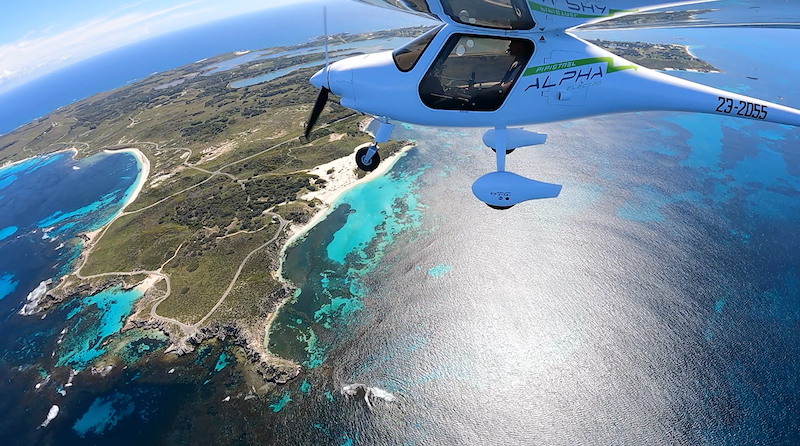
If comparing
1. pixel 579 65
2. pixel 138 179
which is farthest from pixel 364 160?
pixel 138 179

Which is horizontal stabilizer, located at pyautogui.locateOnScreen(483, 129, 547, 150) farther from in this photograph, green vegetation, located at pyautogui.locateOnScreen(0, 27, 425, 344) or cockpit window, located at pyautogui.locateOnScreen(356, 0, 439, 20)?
green vegetation, located at pyautogui.locateOnScreen(0, 27, 425, 344)

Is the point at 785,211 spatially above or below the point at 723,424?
above

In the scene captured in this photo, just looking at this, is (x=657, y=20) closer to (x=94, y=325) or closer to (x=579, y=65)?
(x=579, y=65)

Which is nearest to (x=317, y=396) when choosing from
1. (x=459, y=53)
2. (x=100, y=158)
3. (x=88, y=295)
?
(x=459, y=53)

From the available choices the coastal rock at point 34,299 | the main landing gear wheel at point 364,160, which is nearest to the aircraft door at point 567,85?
the main landing gear wheel at point 364,160

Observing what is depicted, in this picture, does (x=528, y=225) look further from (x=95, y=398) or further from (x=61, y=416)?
(x=61, y=416)

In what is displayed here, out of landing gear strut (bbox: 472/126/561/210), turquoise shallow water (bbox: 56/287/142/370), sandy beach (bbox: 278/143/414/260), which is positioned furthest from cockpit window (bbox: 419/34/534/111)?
turquoise shallow water (bbox: 56/287/142/370)
